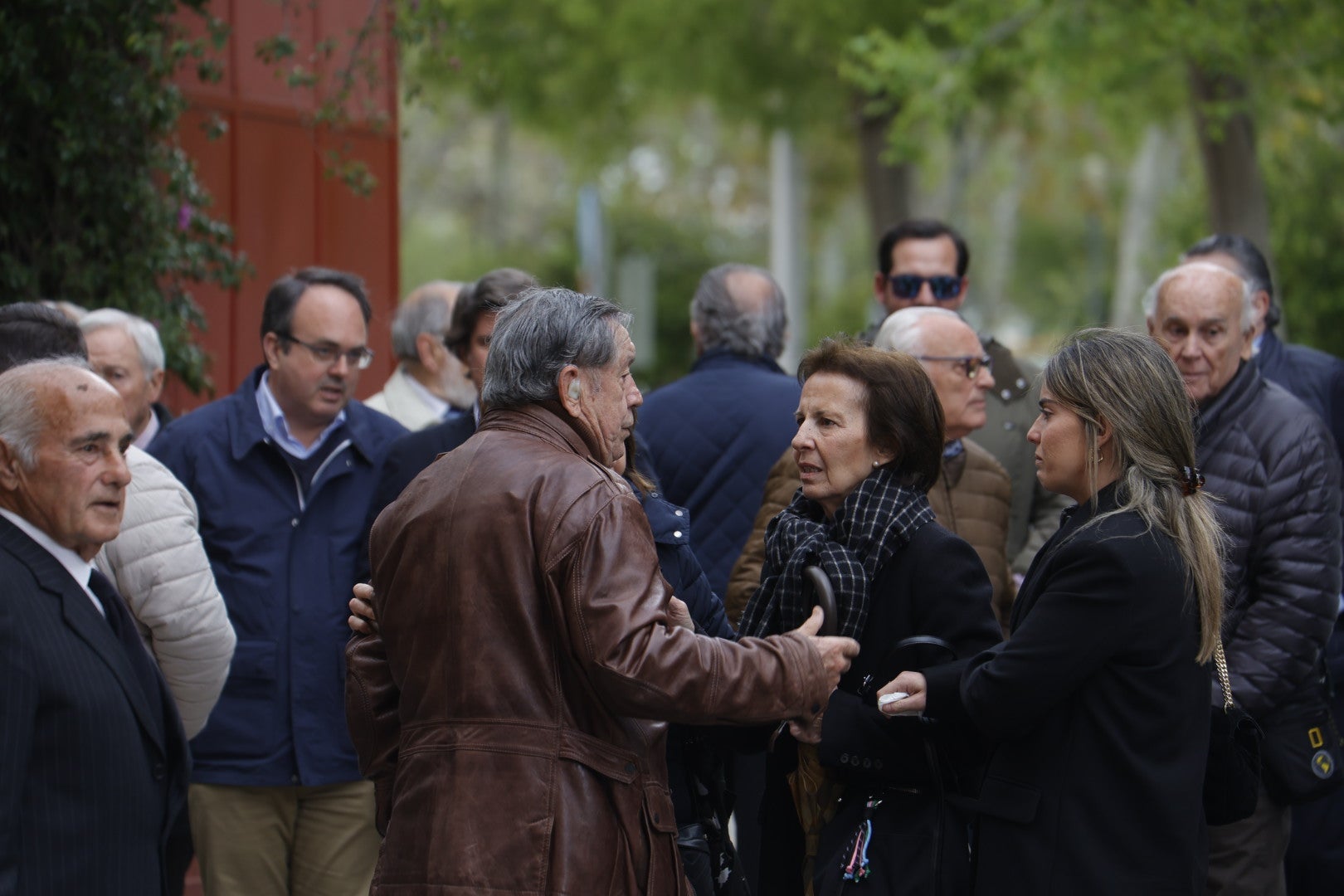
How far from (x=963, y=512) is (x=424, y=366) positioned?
2.67m

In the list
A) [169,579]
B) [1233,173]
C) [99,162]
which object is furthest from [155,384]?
[1233,173]

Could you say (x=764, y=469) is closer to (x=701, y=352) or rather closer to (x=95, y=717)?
(x=701, y=352)

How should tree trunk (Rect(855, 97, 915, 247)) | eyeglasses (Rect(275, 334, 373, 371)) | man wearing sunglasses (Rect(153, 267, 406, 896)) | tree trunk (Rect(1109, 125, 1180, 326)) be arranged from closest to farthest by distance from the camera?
man wearing sunglasses (Rect(153, 267, 406, 896)), eyeglasses (Rect(275, 334, 373, 371)), tree trunk (Rect(855, 97, 915, 247)), tree trunk (Rect(1109, 125, 1180, 326))

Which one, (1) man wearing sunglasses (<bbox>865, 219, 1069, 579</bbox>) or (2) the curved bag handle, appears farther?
(1) man wearing sunglasses (<bbox>865, 219, 1069, 579</bbox>)

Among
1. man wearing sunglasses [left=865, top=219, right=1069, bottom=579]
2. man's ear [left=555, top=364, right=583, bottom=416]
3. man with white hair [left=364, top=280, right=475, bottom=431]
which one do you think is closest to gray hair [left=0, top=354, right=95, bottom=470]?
man's ear [left=555, top=364, right=583, bottom=416]

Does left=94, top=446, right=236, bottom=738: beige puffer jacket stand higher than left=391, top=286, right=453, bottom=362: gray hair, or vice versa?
left=391, top=286, right=453, bottom=362: gray hair

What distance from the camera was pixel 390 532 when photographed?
3244 millimetres

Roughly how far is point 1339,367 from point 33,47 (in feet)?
17.6

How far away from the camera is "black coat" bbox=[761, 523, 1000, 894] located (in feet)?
11.7

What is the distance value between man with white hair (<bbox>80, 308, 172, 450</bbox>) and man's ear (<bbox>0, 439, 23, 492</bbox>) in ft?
5.25

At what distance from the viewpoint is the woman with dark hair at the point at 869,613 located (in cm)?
357

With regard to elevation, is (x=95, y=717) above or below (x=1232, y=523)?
below

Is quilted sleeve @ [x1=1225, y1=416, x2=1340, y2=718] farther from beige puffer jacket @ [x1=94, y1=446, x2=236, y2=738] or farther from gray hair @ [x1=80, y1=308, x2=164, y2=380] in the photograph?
gray hair @ [x1=80, y1=308, x2=164, y2=380]

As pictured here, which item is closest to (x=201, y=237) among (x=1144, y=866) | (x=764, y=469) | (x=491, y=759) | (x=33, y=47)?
(x=33, y=47)
